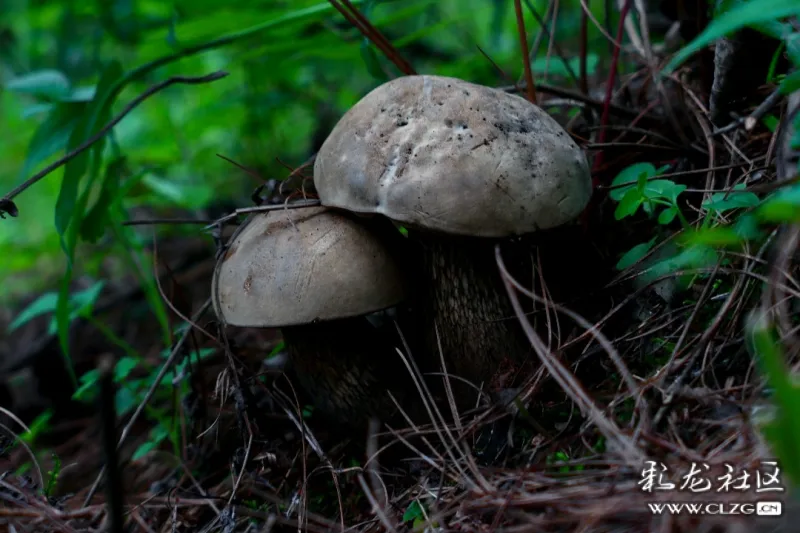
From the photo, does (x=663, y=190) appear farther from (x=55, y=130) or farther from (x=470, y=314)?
(x=55, y=130)

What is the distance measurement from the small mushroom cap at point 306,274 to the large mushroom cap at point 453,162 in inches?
3.6

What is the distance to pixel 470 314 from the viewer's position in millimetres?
1338

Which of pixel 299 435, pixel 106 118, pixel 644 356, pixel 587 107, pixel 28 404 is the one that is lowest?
pixel 28 404

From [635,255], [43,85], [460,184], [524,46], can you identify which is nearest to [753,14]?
[460,184]

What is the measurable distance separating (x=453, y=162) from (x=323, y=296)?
36 centimetres

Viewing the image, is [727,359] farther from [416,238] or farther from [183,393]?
[183,393]

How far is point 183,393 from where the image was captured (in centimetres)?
158

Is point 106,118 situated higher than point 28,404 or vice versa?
point 106,118

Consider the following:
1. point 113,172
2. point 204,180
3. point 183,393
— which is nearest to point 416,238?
point 183,393

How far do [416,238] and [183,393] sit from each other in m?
0.77

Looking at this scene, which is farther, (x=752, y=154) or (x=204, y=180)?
(x=204, y=180)

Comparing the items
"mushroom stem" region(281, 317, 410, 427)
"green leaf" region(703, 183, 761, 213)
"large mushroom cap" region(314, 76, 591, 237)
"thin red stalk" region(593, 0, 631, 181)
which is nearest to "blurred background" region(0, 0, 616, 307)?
"thin red stalk" region(593, 0, 631, 181)

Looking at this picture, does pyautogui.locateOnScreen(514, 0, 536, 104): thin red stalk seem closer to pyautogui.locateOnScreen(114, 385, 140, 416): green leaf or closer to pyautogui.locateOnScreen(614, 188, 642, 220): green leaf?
pyautogui.locateOnScreen(614, 188, 642, 220): green leaf

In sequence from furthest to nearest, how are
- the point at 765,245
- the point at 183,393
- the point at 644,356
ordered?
the point at 183,393, the point at 644,356, the point at 765,245
